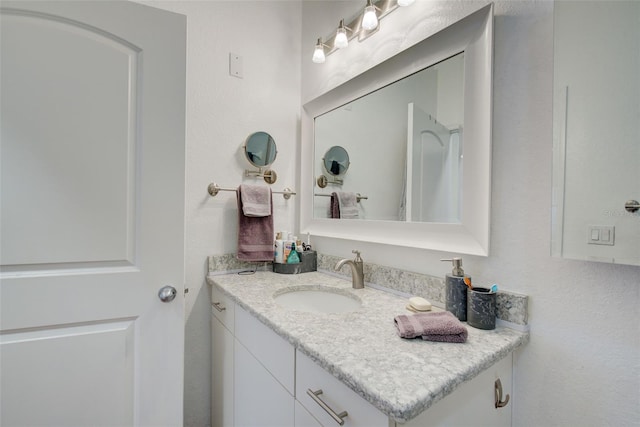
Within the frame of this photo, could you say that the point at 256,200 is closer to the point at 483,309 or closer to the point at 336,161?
the point at 336,161

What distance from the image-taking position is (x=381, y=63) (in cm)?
119

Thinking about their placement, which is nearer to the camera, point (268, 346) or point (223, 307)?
point (268, 346)

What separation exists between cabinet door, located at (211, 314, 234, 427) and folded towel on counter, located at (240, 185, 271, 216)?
0.56 meters

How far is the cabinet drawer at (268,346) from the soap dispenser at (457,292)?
49 cm

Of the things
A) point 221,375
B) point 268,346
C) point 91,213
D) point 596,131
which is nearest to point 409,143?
point 596,131

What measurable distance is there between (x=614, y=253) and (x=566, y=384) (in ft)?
1.21

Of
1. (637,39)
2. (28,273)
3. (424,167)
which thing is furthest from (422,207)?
(28,273)

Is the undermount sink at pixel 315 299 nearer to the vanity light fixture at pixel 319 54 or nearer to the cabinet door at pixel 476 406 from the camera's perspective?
the cabinet door at pixel 476 406

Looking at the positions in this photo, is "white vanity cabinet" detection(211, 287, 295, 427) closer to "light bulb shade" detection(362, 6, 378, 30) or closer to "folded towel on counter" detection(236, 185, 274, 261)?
"folded towel on counter" detection(236, 185, 274, 261)

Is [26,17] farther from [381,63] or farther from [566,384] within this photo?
[566,384]

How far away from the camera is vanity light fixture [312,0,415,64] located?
3.77ft

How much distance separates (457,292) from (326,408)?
0.49 m

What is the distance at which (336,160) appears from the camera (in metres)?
1.53

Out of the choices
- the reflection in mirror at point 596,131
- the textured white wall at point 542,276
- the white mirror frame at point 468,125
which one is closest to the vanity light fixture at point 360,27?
the white mirror frame at point 468,125
